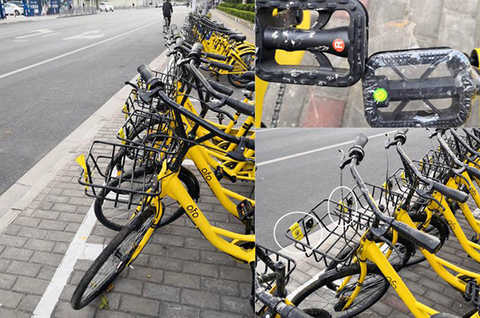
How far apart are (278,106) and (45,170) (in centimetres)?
401

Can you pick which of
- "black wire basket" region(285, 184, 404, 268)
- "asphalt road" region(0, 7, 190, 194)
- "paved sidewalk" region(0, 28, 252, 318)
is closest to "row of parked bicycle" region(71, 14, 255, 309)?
"paved sidewalk" region(0, 28, 252, 318)

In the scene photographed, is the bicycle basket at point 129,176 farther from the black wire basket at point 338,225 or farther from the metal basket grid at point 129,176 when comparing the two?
the black wire basket at point 338,225

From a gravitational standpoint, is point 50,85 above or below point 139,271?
above

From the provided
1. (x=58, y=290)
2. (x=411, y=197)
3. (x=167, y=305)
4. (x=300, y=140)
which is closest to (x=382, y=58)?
(x=300, y=140)

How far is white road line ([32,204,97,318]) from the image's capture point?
2416 millimetres

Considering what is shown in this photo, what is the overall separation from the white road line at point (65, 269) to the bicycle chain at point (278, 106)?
213cm

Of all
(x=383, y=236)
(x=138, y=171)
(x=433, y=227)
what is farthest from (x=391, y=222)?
(x=138, y=171)

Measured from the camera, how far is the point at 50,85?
804cm

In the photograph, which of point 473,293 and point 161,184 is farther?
point 161,184

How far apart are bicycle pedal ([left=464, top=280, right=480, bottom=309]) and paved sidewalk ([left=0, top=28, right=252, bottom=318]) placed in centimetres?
157

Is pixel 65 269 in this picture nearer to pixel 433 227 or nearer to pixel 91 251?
pixel 91 251

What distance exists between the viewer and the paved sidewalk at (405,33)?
80cm

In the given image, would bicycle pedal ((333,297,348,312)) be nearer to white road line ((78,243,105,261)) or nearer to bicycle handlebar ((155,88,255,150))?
bicycle handlebar ((155,88,255,150))

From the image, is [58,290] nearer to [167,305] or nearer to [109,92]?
[167,305]
